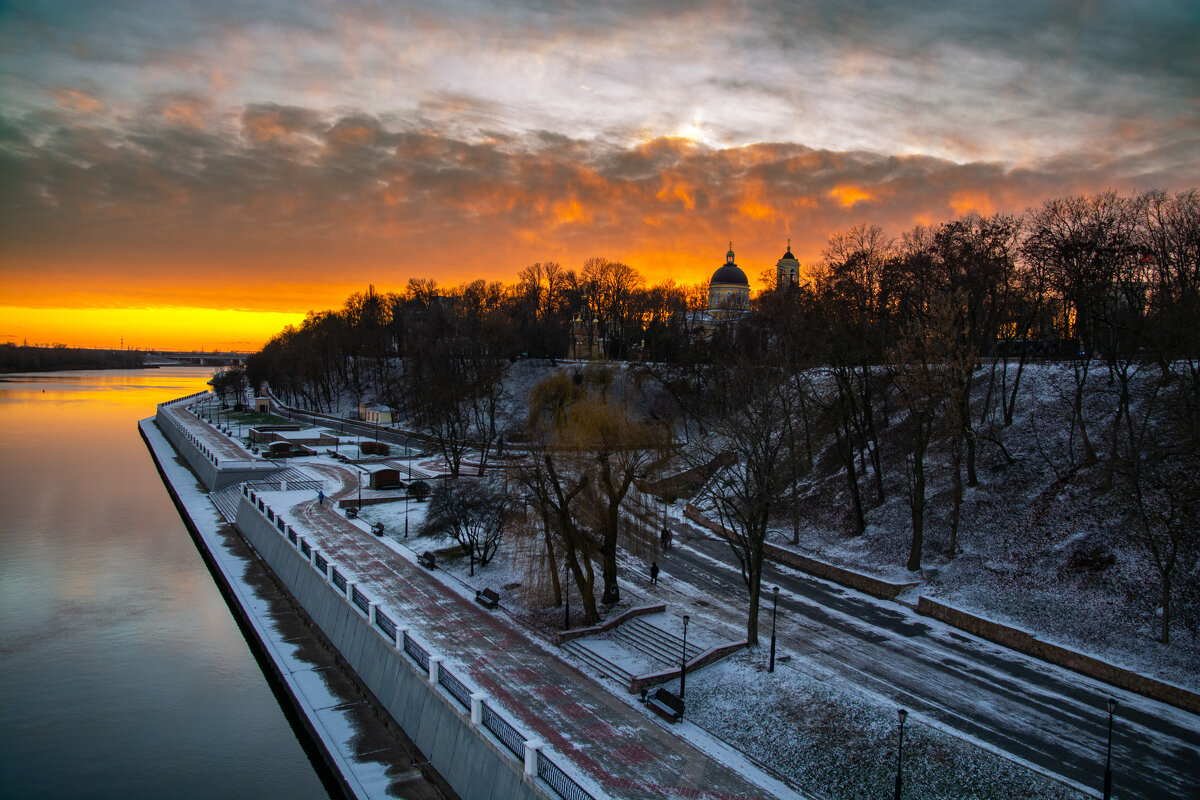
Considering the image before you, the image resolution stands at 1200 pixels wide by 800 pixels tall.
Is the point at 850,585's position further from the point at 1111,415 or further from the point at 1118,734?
the point at 1111,415

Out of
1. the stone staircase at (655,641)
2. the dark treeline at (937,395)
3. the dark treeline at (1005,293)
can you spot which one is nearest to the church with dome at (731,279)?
the dark treeline at (1005,293)

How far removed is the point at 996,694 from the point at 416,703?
1547 centimetres

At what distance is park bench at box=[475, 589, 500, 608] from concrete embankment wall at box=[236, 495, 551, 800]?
4.43 meters

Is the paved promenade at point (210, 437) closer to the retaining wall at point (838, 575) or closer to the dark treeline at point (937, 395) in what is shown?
the dark treeline at point (937, 395)

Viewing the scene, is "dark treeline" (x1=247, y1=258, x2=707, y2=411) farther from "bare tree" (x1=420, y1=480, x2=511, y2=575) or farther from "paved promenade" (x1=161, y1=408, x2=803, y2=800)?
"paved promenade" (x1=161, y1=408, x2=803, y2=800)

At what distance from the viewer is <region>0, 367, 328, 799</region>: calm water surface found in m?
19.2

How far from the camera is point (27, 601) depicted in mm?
30078

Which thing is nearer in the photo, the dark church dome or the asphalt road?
the asphalt road

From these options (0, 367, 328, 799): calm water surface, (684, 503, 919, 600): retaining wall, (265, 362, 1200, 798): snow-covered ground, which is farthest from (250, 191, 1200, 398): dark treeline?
(0, 367, 328, 799): calm water surface

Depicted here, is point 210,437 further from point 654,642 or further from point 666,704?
point 666,704

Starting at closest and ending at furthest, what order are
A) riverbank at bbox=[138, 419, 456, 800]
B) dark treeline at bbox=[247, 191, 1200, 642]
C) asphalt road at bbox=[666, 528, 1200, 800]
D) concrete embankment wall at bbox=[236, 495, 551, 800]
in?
concrete embankment wall at bbox=[236, 495, 551, 800]
asphalt road at bbox=[666, 528, 1200, 800]
riverbank at bbox=[138, 419, 456, 800]
dark treeline at bbox=[247, 191, 1200, 642]

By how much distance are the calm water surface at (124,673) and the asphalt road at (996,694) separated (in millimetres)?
15556

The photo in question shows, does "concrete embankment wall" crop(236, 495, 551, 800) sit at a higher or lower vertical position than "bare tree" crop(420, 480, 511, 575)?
lower

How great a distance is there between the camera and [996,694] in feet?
62.7
